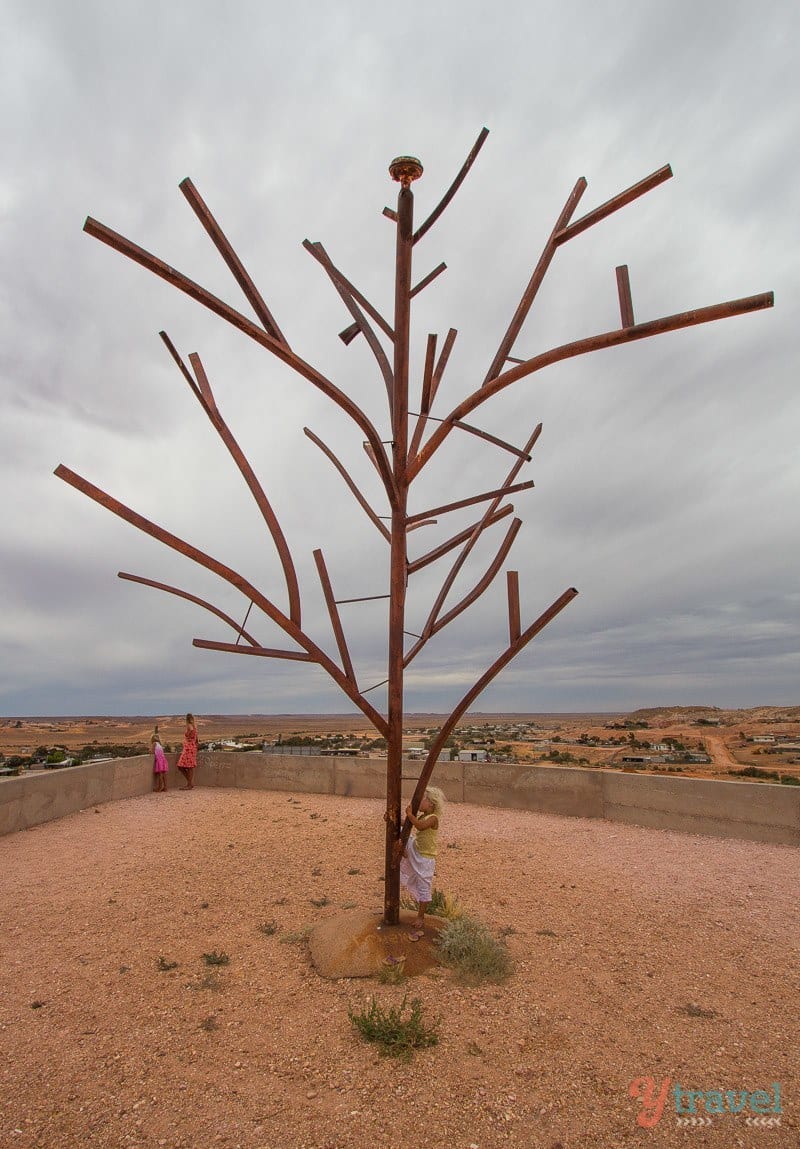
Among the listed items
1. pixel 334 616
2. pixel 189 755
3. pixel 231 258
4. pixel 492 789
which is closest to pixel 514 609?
pixel 334 616

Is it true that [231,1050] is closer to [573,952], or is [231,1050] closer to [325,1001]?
[325,1001]

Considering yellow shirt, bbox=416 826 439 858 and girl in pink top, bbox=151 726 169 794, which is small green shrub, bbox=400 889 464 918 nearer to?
yellow shirt, bbox=416 826 439 858

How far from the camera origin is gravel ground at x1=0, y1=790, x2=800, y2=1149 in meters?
2.99

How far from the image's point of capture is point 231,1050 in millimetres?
3604

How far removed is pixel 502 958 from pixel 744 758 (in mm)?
19847

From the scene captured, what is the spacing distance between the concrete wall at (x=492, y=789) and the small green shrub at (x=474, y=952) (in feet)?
7.64

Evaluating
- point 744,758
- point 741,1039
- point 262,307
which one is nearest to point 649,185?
point 262,307

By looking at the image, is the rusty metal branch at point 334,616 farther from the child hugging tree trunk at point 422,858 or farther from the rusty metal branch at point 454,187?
the rusty metal branch at point 454,187

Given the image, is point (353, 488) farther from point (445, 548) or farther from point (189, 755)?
point (189, 755)

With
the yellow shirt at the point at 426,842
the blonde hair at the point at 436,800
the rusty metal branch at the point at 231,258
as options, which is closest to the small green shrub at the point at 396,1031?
the yellow shirt at the point at 426,842

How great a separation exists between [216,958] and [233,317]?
4882 millimetres

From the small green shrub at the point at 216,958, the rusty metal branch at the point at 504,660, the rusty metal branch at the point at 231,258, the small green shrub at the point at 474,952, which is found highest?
the rusty metal branch at the point at 231,258

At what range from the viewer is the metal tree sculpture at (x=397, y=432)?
3479mm

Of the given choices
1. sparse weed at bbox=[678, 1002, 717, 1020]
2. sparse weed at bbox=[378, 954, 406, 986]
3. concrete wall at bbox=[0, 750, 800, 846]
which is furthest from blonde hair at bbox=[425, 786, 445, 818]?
sparse weed at bbox=[678, 1002, 717, 1020]
